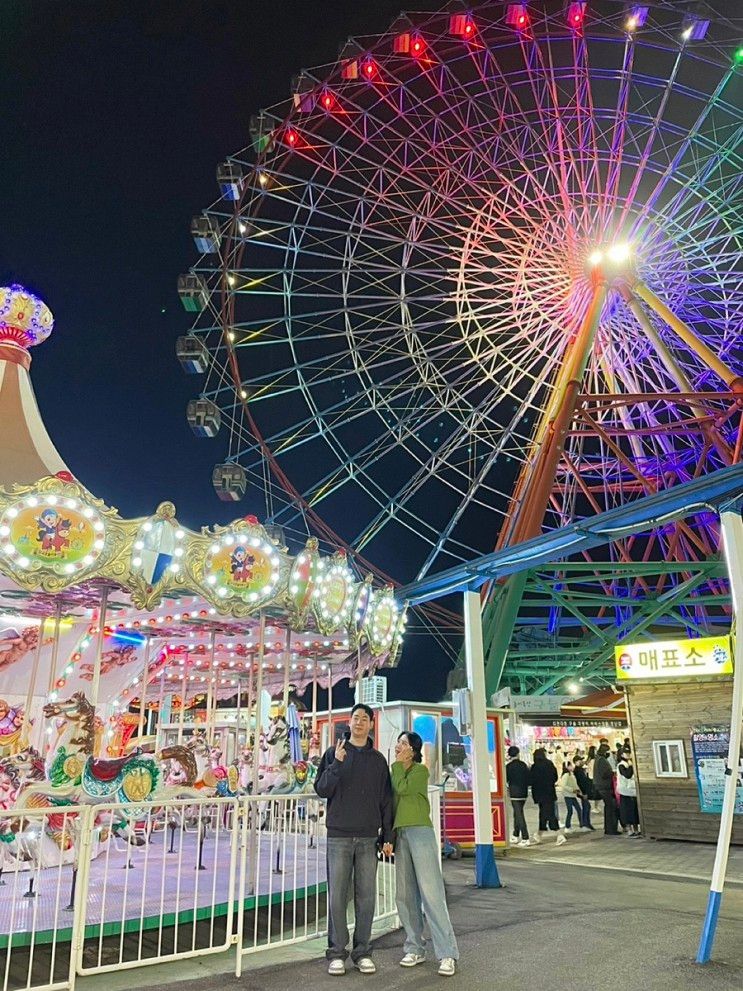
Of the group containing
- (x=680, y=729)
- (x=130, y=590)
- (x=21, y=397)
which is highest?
(x=21, y=397)

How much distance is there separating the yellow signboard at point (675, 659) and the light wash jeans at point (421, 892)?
365 inches

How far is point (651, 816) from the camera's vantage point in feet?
44.7

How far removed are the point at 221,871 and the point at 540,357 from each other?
13.7 m

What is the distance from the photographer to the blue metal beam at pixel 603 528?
743 centimetres

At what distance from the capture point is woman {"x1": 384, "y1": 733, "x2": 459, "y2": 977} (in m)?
5.04

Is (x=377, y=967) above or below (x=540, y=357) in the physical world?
below

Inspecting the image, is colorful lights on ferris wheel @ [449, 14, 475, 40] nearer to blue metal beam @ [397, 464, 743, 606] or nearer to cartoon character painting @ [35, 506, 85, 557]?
blue metal beam @ [397, 464, 743, 606]

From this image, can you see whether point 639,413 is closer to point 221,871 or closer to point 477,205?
point 477,205

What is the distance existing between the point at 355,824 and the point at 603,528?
470 cm

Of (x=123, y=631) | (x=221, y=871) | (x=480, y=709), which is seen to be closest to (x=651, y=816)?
(x=480, y=709)

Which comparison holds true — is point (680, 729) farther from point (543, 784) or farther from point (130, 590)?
point (130, 590)

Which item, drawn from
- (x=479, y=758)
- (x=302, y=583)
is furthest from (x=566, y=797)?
(x=302, y=583)

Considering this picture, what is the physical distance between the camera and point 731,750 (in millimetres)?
5324

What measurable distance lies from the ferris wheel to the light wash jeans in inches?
394
